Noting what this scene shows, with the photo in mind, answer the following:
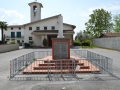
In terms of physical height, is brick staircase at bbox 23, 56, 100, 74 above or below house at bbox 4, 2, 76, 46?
below

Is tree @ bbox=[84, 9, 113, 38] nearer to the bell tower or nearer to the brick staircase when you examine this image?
the bell tower

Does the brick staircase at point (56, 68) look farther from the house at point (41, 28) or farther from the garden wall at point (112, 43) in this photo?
the house at point (41, 28)

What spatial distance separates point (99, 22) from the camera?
48406mm

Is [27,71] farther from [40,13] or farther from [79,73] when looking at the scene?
[40,13]

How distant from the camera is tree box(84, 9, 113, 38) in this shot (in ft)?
159

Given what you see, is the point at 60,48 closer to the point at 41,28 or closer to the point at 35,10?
the point at 41,28

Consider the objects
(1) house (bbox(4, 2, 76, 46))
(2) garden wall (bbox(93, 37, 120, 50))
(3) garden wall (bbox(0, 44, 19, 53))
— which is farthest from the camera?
(1) house (bbox(4, 2, 76, 46))

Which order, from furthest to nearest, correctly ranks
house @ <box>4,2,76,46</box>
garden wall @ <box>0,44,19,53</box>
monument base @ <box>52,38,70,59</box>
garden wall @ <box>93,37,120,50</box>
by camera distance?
house @ <box>4,2,76,46</box>
garden wall @ <box>93,37,120,50</box>
garden wall @ <box>0,44,19,53</box>
monument base @ <box>52,38,70,59</box>

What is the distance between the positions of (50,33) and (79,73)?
2634cm

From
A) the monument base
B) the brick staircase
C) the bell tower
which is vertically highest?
the bell tower

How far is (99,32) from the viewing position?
48.9m

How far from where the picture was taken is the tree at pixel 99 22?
48500 mm

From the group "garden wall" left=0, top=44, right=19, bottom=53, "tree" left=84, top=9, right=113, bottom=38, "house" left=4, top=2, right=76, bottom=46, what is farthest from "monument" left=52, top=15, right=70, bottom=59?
"tree" left=84, top=9, right=113, bottom=38

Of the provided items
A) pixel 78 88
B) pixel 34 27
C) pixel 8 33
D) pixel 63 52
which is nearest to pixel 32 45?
pixel 34 27
